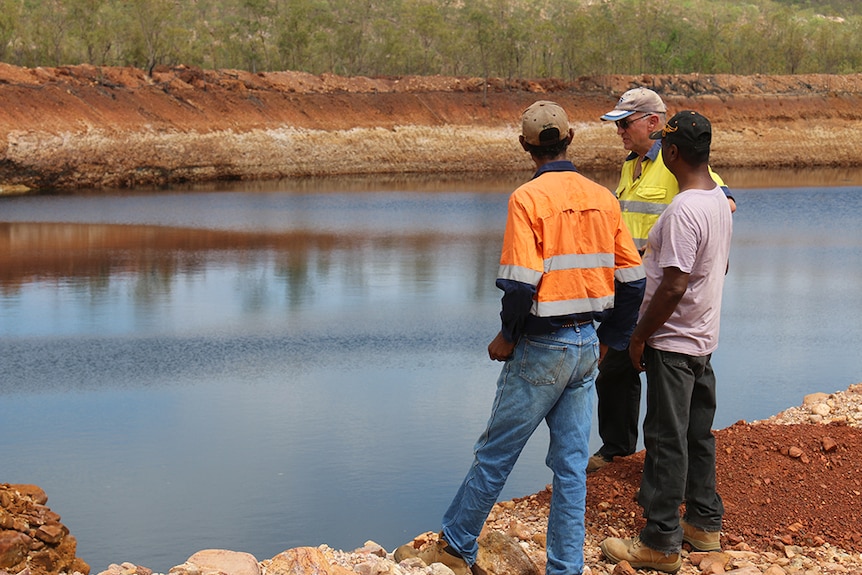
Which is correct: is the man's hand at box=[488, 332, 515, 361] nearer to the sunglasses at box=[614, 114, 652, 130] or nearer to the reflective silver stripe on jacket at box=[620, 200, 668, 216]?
the reflective silver stripe on jacket at box=[620, 200, 668, 216]

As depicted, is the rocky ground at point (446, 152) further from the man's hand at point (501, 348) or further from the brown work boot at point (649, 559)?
the man's hand at point (501, 348)

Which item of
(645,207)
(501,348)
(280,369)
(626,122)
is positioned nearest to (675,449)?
(501,348)

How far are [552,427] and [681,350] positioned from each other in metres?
0.71

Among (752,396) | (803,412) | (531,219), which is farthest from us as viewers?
(752,396)

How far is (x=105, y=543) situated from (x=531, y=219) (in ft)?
10.7

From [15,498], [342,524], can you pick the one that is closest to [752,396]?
[342,524]

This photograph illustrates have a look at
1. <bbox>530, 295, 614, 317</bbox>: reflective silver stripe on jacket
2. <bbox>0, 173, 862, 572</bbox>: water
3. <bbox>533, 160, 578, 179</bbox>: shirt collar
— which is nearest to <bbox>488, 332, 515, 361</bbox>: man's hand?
<bbox>530, 295, 614, 317</bbox>: reflective silver stripe on jacket

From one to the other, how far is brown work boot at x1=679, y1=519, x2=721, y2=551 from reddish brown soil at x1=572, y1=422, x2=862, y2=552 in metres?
0.11

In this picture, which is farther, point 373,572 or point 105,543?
point 105,543

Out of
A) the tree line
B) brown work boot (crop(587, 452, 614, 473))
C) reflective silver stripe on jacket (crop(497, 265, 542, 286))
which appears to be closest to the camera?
reflective silver stripe on jacket (crop(497, 265, 542, 286))

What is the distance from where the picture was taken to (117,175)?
3114 centimetres

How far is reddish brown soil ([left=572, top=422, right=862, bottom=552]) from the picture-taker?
166 inches

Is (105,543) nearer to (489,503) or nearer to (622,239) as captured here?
(489,503)

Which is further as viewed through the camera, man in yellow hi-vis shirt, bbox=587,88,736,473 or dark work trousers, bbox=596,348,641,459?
dark work trousers, bbox=596,348,641,459
